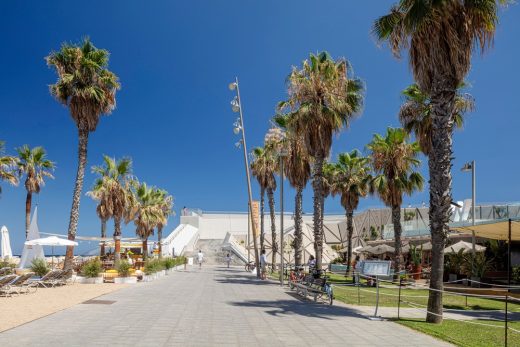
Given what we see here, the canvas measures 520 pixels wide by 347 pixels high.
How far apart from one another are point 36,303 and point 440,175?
12250mm

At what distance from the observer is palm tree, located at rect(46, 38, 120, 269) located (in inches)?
973

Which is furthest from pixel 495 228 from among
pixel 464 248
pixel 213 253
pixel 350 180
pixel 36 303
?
pixel 213 253

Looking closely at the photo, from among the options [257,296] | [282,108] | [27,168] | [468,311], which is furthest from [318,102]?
[27,168]

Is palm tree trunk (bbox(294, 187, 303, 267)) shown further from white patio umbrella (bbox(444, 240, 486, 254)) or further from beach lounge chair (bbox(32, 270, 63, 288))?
beach lounge chair (bbox(32, 270, 63, 288))

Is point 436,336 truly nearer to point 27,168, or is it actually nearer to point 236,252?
point 27,168

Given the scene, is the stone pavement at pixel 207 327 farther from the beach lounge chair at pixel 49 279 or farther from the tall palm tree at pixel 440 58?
the beach lounge chair at pixel 49 279

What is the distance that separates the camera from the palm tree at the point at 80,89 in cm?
2470

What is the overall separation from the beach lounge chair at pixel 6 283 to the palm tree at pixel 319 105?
500 inches

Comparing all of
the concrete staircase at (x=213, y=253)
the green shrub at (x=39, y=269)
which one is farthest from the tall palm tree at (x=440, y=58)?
the concrete staircase at (x=213, y=253)

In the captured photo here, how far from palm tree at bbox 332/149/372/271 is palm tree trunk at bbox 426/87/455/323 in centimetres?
2155

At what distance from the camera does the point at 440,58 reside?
12.1 meters

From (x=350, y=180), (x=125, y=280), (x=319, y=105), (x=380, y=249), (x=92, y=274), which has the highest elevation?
(x=319, y=105)

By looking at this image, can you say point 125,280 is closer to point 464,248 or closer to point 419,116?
point 419,116

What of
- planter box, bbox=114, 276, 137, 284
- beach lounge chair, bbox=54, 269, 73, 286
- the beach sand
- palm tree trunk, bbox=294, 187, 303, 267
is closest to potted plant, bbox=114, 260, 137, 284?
planter box, bbox=114, 276, 137, 284
